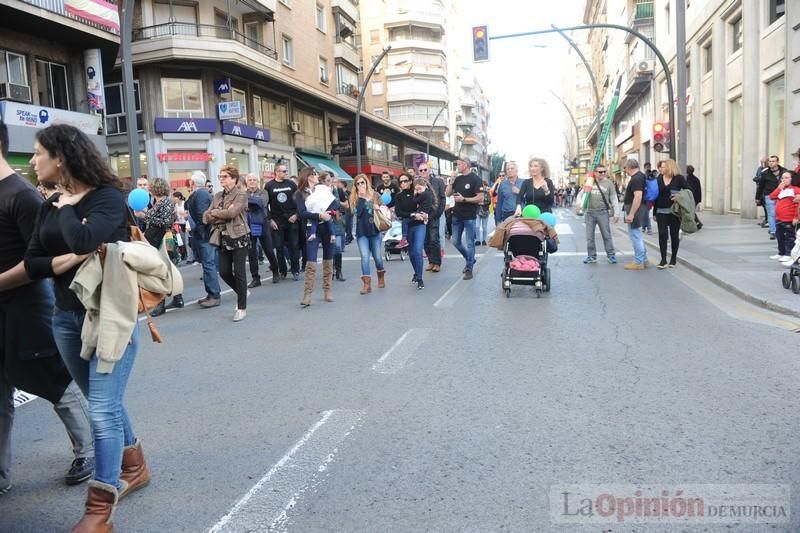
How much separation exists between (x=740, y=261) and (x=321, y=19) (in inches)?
1196

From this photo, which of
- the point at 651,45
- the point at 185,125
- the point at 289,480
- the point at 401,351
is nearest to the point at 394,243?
the point at 651,45

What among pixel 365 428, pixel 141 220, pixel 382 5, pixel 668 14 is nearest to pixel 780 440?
pixel 365 428

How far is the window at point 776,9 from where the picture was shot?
59.9 feet

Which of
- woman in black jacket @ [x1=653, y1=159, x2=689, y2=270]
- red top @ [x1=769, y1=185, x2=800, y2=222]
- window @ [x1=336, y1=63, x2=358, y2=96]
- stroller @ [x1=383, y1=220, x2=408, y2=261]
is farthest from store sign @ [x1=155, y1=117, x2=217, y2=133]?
red top @ [x1=769, y1=185, x2=800, y2=222]

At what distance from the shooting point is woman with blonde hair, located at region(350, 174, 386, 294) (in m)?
9.77

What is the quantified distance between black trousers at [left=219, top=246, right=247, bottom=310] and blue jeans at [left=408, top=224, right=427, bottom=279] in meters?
2.71

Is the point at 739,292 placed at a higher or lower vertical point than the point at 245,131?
lower

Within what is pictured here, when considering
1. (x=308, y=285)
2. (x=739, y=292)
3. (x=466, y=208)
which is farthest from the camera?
(x=466, y=208)

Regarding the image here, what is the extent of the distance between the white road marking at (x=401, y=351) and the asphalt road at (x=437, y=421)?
1.4 inches

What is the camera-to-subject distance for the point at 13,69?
18594 millimetres

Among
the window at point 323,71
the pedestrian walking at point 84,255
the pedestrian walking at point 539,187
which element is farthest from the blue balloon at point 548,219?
the window at point 323,71

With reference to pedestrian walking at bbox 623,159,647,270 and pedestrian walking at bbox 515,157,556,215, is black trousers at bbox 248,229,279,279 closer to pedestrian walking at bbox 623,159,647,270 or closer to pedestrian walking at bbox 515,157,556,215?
pedestrian walking at bbox 515,157,556,215

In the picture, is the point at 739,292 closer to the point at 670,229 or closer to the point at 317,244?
the point at 670,229

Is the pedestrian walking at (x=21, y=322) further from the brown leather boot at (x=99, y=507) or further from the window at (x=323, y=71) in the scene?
the window at (x=323, y=71)
